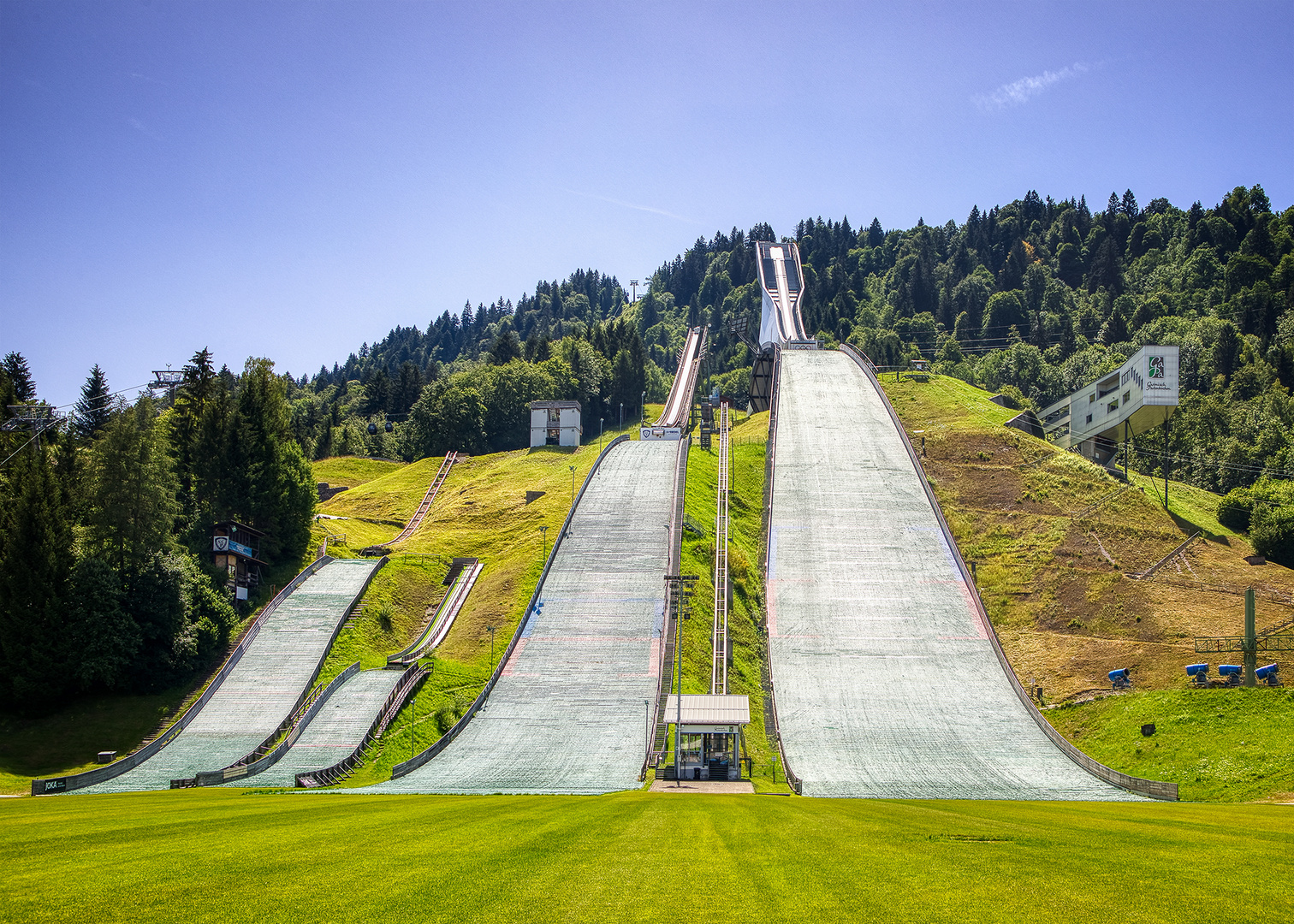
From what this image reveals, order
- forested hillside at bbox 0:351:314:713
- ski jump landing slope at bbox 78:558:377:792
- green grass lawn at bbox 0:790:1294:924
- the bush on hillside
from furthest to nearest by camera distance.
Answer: the bush on hillside → forested hillside at bbox 0:351:314:713 → ski jump landing slope at bbox 78:558:377:792 → green grass lawn at bbox 0:790:1294:924

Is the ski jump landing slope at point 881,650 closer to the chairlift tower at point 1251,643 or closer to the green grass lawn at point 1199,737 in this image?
the green grass lawn at point 1199,737

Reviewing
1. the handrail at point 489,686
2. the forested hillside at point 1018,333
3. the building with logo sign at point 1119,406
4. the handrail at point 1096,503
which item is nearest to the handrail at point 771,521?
the handrail at point 489,686

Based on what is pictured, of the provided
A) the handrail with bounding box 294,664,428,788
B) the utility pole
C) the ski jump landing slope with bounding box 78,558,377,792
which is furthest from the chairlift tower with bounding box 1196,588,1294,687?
the ski jump landing slope with bounding box 78,558,377,792

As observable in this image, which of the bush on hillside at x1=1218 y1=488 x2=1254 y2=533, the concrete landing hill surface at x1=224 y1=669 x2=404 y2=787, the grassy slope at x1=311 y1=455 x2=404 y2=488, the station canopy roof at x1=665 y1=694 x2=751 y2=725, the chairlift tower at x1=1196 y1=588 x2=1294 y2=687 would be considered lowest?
the concrete landing hill surface at x1=224 y1=669 x2=404 y2=787

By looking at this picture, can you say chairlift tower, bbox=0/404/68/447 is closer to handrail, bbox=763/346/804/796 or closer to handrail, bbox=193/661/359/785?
handrail, bbox=193/661/359/785

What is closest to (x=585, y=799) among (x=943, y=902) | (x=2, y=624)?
(x=943, y=902)

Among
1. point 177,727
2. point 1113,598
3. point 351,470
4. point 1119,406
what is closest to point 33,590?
point 177,727

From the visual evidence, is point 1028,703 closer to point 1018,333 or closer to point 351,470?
point 351,470

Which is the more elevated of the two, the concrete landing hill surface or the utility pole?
the utility pole
